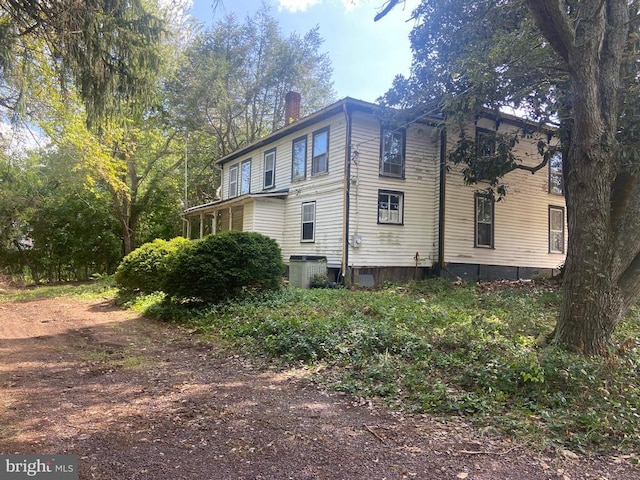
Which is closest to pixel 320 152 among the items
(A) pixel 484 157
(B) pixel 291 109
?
(B) pixel 291 109

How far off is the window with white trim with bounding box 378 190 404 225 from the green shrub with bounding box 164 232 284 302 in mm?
5468

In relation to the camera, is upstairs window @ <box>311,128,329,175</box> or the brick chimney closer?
upstairs window @ <box>311,128,329,175</box>

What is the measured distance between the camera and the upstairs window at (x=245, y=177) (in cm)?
1912

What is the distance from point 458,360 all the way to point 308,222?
10332mm

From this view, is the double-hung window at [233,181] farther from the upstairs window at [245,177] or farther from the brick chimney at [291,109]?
the brick chimney at [291,109]

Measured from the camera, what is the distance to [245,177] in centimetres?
1947

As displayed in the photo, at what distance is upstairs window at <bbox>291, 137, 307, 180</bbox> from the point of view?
1525 centimetres

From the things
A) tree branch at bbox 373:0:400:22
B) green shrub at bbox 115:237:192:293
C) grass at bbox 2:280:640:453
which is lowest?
grass at bbox 2:280:640:453

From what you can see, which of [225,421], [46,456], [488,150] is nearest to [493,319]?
[225,421]

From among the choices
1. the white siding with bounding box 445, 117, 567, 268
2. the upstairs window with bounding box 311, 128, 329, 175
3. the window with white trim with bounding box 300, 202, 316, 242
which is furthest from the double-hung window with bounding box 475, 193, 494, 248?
the window with white trim with bounding box 300, 202, 316, 242

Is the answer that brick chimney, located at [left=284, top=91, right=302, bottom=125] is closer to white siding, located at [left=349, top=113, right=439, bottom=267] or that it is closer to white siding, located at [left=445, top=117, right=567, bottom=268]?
white siding, located at [left=349, top=113, right=439, bottom=267]

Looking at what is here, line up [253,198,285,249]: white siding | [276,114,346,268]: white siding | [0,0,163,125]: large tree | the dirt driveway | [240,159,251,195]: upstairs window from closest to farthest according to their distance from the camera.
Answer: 1. the dirt driveway
2. [0,0,163,125]: large tree
3. [276,114,346,268]: white siding
4. [253,198,285,249]: white siding
5. [240,159,251,195]: upstairs window

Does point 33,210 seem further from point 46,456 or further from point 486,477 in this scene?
point 486,477

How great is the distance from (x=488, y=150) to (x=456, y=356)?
406 inches
